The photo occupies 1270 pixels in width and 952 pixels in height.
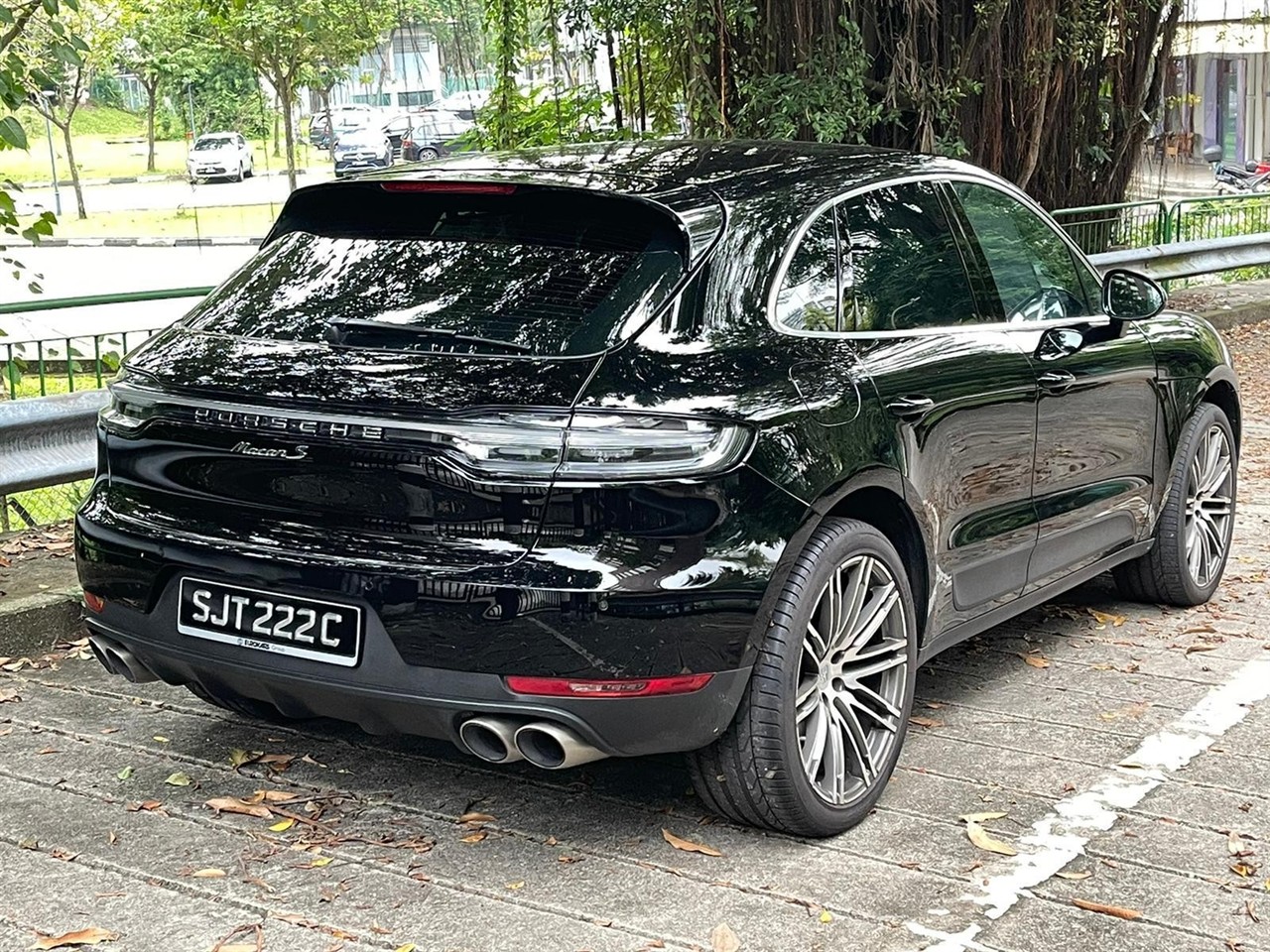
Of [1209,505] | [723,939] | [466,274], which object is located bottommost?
[723,939]

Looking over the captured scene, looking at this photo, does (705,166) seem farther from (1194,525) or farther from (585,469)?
(1194,525)

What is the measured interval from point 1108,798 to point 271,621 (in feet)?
6.94

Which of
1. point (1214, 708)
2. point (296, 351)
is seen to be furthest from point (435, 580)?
point (1214, 708)

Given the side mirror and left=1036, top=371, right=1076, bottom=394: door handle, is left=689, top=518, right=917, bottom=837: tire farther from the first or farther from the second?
the side mirror

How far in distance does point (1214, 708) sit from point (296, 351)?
9.46 ft

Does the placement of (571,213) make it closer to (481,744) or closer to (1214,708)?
(481,744)

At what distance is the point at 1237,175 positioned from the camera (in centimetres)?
1947

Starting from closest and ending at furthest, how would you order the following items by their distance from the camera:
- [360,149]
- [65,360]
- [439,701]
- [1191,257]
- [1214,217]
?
[439,701], [65,360], [360,149], [1191,257], [1214,217]

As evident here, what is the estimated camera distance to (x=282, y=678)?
11.9ft

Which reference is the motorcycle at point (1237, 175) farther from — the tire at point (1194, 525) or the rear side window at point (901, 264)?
the rear side window at point (901, 264)

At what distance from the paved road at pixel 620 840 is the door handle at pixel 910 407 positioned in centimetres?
96

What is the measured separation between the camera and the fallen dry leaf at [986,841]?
382cm

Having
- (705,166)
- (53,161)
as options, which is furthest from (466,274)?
(53,161)

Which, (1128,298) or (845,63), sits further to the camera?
(845,63)
